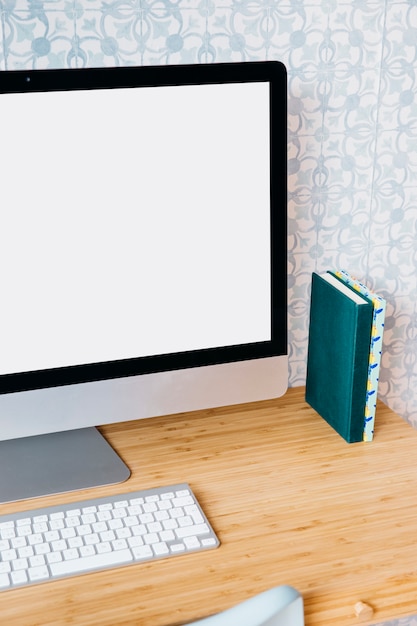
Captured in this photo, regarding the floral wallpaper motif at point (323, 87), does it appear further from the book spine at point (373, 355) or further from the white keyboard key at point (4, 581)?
the white keyboard key at point (4, 581)

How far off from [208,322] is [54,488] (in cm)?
29

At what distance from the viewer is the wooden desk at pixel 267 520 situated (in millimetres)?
833

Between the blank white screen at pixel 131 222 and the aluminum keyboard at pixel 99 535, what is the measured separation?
0.18m

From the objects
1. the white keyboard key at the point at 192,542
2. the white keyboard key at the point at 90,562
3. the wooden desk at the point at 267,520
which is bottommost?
the wooden desk at the point at 267,520

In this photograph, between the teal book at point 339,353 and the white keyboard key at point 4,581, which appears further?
the teal book at point 339,353

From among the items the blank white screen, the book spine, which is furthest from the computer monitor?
the book spine

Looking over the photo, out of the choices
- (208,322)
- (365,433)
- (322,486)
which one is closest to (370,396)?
(365,433)

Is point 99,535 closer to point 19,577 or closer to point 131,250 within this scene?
point 19,577

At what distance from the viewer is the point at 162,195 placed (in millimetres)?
987

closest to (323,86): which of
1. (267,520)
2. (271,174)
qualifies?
(271,174)

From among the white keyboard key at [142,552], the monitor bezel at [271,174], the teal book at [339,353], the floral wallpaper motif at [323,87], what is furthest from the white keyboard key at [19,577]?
the floral wallpaper motif at [323,87]

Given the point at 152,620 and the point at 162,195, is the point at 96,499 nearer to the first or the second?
the point at 152,620

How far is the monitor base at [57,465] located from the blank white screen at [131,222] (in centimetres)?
15

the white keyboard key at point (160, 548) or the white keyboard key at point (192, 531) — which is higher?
the white keyboard key at point (160, 548)
